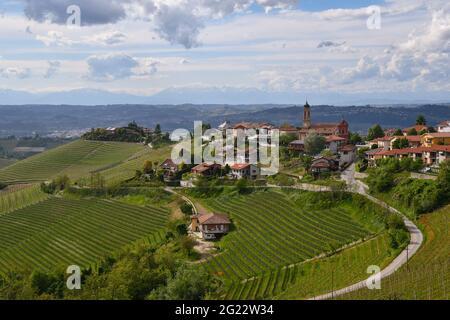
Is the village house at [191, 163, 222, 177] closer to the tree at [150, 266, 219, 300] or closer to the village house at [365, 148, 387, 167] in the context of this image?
the village house at [365, 148, 387, 167]

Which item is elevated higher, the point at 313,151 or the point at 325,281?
the point at 313,151

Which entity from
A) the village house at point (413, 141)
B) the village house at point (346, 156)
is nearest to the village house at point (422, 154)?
the village house at point (346, 156)

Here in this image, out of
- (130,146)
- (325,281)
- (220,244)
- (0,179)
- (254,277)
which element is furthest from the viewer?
(130,146)

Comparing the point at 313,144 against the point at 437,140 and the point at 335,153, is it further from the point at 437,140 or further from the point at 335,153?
the point at 437,140

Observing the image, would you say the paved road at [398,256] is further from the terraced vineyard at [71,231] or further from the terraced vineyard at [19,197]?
the terraced vineyard at [19,197]

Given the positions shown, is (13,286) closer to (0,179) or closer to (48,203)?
(48,203)

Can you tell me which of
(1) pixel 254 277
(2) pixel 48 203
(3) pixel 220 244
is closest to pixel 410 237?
(1) pixel 254 277
